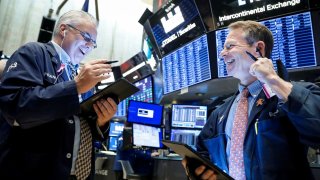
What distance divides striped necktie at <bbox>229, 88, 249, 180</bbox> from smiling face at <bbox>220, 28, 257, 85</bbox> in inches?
8.1

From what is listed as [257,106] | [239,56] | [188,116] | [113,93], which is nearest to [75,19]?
[113,93]

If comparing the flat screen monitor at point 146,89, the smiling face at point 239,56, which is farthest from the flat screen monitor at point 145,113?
the smiling face at point 239,56

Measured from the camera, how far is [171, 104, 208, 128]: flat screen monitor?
4.32m

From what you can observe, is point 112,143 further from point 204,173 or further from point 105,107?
point 204,173

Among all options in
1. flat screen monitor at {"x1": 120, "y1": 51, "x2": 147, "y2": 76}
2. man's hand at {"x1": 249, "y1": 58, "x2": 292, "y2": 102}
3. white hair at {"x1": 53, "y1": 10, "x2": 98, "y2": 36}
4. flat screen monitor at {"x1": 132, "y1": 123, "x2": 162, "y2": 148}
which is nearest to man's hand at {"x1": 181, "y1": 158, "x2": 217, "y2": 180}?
man's hand at {"x1": 249, "y1": 58, "x2": 292, "y2": 102}

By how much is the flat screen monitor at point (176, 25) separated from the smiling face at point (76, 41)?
6.14ft

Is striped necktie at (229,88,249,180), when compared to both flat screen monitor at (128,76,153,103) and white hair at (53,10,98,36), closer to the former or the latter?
white hair at (53,10,98,36)

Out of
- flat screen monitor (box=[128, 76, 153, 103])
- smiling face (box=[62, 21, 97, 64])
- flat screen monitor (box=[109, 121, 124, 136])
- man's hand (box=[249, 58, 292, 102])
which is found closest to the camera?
man's hand (box=[249, 58, 292, 102])

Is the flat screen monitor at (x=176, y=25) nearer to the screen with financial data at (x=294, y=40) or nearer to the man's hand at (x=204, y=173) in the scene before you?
the screen with financial data at (x=294, y=40)

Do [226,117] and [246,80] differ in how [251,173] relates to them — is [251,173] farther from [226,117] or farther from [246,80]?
[246,80]

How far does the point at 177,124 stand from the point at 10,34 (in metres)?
5.27

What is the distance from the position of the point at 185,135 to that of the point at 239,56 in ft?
8.17

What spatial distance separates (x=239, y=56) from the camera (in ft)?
6.47

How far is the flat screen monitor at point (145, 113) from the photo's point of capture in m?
4.19
